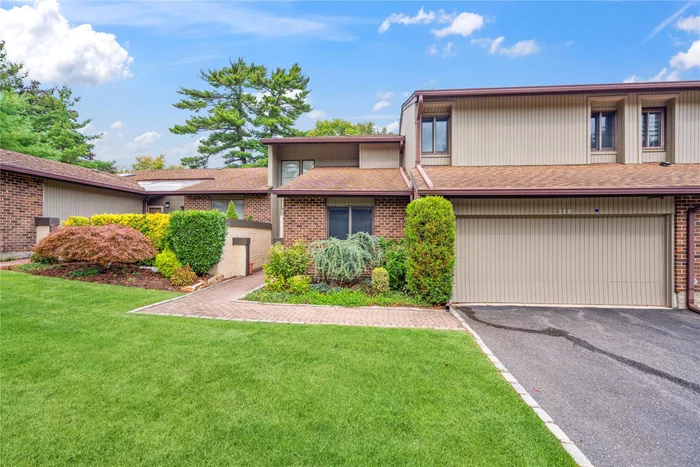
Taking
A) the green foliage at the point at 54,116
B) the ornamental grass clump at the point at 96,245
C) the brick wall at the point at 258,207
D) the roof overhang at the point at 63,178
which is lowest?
the ornamental grass clump at the point at 96,245

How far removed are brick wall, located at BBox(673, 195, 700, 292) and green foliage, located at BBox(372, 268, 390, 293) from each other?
22.8 feet

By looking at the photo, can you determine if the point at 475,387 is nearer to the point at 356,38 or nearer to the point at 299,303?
the point at 299,303

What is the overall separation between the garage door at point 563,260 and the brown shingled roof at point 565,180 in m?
0.82

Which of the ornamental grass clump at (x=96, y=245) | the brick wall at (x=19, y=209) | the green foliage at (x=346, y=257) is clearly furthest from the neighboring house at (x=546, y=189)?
the brick wall at (x=19, y=209)

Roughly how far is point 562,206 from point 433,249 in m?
3.62

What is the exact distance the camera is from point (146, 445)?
2.37 m

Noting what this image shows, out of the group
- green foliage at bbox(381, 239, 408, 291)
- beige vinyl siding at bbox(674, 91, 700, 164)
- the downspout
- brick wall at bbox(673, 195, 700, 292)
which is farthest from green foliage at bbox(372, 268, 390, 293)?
beige vinyl siding at bbox(674, 91, 700, 164)

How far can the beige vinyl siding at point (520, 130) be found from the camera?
9266mm

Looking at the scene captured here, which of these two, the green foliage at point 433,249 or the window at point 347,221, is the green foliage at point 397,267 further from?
the window at point 347,221

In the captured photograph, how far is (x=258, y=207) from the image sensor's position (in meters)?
14.1

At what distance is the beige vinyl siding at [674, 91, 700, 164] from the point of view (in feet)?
28.6

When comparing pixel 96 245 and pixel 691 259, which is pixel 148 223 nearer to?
pixel 96 245

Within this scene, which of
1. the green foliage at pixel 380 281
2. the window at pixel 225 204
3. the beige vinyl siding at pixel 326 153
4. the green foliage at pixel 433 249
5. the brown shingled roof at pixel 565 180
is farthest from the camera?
the window at pixel 225 204

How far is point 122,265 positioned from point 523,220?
1167 cm
